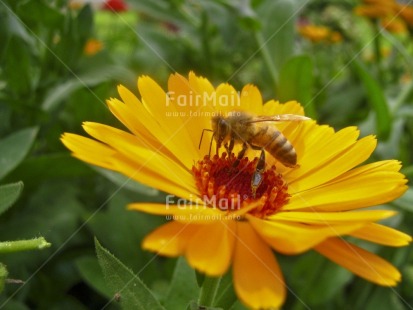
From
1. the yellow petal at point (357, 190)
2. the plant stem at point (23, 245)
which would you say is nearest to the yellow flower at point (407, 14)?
the yellow petal at point (357, 190)

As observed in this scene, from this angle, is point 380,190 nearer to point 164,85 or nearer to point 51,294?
point 51,294

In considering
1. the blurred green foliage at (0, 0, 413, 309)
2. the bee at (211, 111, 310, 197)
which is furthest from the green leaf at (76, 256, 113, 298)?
the bee at (211, 111, 310, 197)

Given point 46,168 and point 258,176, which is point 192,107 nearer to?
point 258,176

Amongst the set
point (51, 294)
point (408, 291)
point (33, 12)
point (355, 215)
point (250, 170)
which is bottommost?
point (408, 291)

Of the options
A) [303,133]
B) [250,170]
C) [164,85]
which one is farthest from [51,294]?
[164,85]

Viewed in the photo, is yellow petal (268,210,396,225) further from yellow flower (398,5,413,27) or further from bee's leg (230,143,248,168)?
yellow flower (398,5,413,27)

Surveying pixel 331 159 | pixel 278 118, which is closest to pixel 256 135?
pixel 278 118
